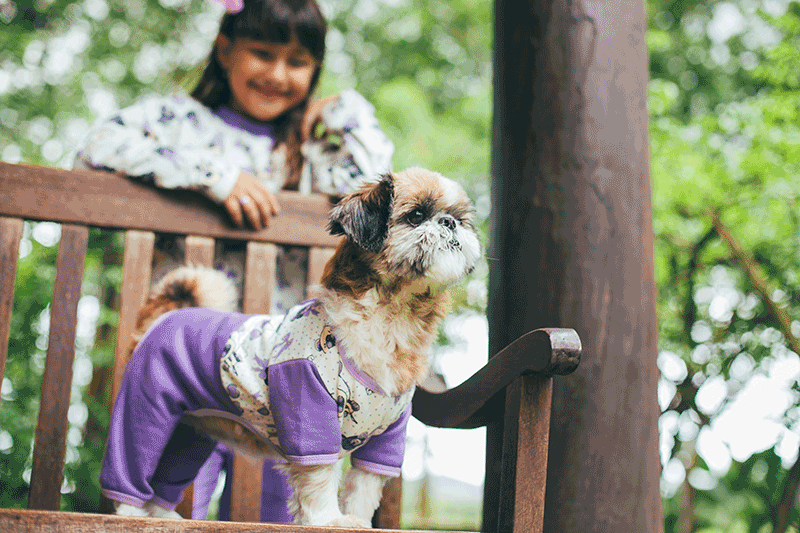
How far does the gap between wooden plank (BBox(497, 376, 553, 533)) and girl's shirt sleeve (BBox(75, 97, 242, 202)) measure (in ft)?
2.98

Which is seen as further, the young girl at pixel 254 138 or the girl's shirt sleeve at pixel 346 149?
the girl's shirt sleeve at pixel 346 149

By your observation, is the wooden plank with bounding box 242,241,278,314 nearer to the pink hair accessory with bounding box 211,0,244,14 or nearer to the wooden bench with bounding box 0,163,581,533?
the wooden bench with bounding box 0,163,581,533

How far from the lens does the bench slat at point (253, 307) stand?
1.50 m

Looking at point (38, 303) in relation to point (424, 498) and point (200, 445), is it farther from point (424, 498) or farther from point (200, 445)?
point (424, 498)

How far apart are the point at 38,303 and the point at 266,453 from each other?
2.84 m

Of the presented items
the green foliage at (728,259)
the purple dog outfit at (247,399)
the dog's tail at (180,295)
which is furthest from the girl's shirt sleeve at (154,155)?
the green foliage at (728,259)

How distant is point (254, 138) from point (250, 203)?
12.0 inches

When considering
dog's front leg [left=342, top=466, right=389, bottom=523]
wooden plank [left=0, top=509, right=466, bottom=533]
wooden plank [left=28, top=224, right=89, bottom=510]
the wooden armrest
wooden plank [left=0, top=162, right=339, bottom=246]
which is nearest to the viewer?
wooden plank [left=0, top=509, right=466, bottom=533]

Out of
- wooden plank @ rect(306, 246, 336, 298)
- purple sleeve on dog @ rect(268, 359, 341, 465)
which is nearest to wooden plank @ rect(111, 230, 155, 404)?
wooden plank @ rect(306, 246, 336, 298)

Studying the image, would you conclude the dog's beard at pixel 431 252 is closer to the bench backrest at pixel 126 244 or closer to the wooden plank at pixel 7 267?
the bench backrest at pixel 126 244

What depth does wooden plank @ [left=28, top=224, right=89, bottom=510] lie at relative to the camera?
1363 millimetres

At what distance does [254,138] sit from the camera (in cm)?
179

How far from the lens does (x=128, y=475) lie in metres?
1.14

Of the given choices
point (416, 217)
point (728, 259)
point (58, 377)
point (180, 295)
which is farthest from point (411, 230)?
point (728, 259)
